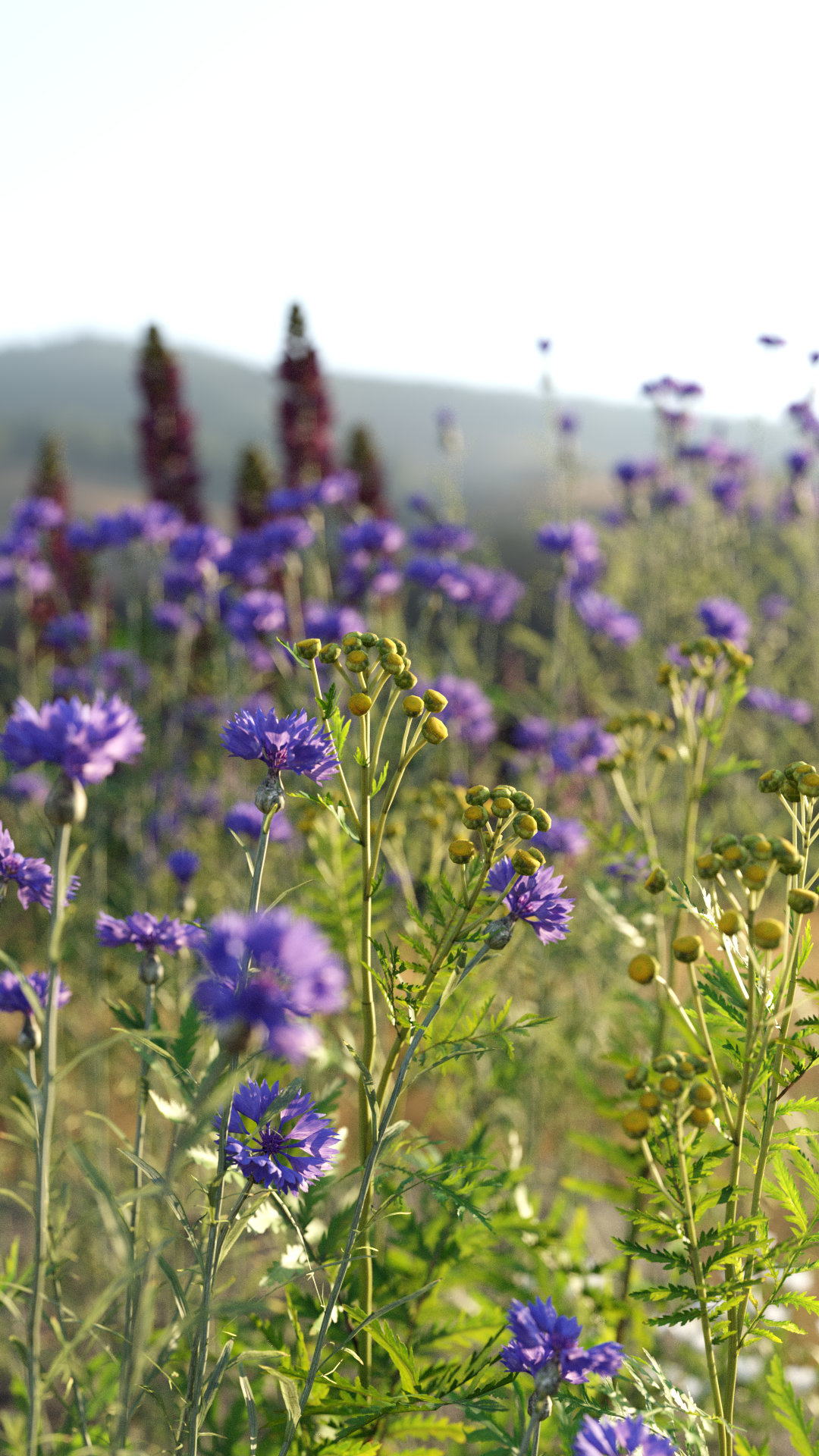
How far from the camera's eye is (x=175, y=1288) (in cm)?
78

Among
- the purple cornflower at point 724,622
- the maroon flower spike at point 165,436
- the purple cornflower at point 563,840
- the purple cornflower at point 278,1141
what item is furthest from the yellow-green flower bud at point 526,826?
the maroon flower spike at point 165,436

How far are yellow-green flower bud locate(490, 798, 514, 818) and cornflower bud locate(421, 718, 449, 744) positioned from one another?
0.09 metres

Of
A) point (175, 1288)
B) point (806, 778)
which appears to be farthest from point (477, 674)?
point (175, 1288)

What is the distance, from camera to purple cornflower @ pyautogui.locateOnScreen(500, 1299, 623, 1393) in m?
0.81

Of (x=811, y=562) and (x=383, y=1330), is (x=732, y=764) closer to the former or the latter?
(x=383, y=1330)

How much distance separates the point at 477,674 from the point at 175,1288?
3694mm

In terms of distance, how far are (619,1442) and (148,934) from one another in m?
0.65

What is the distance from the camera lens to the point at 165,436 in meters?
5.73

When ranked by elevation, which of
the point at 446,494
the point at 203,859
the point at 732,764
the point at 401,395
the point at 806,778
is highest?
the point at 401,395

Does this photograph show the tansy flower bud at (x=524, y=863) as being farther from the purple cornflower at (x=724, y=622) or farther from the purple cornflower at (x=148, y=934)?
the purple cornflower at (x=724, y=622)

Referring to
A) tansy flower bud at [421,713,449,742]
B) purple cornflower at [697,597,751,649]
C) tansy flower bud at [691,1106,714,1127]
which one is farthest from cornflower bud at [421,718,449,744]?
purple cornflower at [697,597,751,649]

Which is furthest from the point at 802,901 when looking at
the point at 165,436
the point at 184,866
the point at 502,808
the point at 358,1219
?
the point at 165,436

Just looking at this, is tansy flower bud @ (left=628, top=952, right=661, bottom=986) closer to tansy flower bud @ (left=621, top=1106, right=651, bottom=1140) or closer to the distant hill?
tansy flower bud @ (left=621, top=1106, right=651, bottom=1140)

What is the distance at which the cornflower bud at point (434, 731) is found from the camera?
3.20 ft
